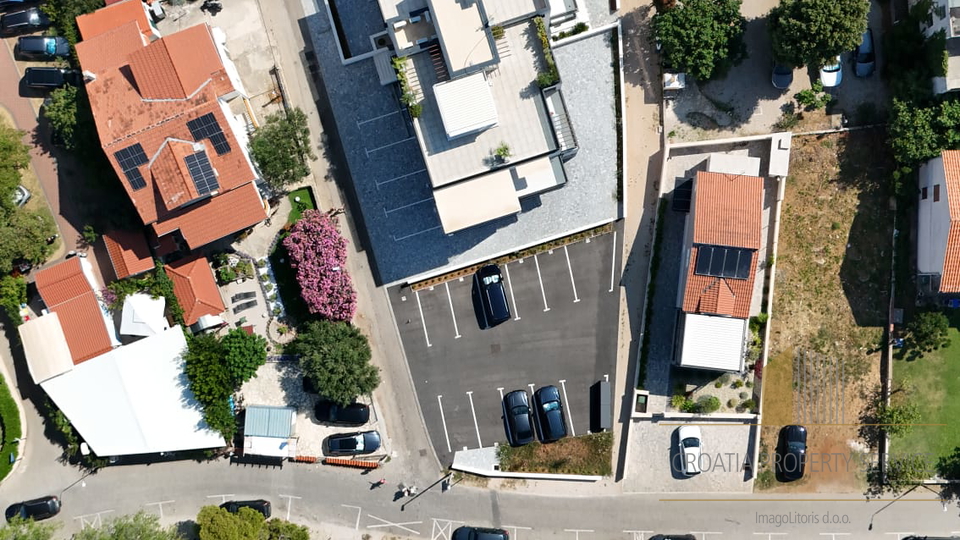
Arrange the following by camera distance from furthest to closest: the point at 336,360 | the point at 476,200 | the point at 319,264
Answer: the point at 319,264
the point at 336,360
the point at 476,200

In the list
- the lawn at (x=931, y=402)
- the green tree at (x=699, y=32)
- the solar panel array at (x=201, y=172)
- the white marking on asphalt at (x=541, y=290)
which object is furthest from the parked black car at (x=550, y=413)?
the solar panel array at (x=201, y=172)

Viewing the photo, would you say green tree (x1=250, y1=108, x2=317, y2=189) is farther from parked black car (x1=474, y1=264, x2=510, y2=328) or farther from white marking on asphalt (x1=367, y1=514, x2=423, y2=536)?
white marking on asphalt (x1=367, y1=514, x2=423, y2=536)

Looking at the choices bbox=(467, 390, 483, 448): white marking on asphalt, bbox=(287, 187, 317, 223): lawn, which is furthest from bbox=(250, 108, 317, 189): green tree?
bbox=(467, 390, 483, 448): white marking on asphalt

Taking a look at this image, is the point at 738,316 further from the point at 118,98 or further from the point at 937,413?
the point at 118,98

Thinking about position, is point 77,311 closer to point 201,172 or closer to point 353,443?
point 201,172

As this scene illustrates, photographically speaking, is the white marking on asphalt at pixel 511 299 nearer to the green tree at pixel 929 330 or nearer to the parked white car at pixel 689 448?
the parked white car at pixel 689 448

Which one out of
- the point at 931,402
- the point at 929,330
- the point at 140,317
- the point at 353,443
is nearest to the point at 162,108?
the point at 140,317
